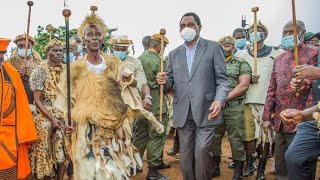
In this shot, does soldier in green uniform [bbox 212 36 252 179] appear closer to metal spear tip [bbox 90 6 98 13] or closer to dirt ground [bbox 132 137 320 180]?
dirt ground [bbox 132 137 320 180]

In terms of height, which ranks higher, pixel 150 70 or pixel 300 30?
pixel 300 30

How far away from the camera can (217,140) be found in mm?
6945

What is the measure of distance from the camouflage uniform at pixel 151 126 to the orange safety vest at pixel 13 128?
2.35 m

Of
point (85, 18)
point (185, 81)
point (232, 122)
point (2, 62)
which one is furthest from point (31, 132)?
point (232, 122)

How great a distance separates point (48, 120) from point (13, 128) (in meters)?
0.91

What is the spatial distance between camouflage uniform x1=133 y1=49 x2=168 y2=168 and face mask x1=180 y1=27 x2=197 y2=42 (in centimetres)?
203

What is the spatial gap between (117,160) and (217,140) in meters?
2.55

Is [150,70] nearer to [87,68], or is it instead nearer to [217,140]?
[217,140]

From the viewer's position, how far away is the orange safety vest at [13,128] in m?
4.81

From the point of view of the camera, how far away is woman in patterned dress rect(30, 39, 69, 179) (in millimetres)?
5688

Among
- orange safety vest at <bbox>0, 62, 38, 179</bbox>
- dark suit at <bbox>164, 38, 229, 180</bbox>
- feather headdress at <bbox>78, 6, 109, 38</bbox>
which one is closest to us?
orange safety vest at <bbox>0, 62, 38, 179</bbox>

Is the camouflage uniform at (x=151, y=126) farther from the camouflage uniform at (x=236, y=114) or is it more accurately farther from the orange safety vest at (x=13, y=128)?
the orange safety vest at (x=13, y=128)

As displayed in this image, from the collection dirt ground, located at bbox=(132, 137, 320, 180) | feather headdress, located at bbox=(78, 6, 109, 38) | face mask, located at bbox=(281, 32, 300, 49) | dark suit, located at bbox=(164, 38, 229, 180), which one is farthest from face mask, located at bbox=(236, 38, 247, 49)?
feather headdress, located at bbox=(78, 6, 109, 38)

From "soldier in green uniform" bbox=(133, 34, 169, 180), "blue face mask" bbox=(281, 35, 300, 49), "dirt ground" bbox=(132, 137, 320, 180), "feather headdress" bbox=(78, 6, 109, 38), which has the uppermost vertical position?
"feather headdress" bbox=(78, 6, 109, 38)
